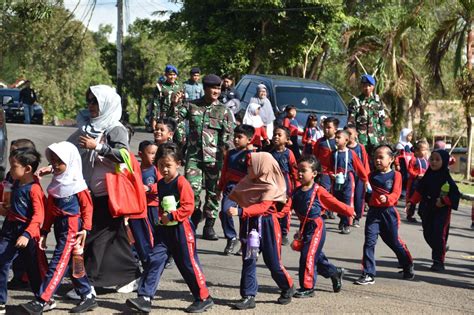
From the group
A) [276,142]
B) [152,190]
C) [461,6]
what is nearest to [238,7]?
[461,6]

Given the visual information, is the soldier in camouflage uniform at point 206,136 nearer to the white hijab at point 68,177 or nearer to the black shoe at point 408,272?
the black shoe at point 408,272

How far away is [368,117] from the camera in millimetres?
15633

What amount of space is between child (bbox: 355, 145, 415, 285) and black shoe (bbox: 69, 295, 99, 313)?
10.4ft

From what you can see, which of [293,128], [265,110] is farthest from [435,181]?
[293,128]

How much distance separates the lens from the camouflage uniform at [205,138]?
11086 millimetres

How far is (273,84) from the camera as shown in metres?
18.4

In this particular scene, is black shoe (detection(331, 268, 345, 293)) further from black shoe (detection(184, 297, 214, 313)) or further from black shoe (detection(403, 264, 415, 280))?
black shoe (detection(184, 297, 214, 313))

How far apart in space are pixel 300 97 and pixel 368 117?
298 cm

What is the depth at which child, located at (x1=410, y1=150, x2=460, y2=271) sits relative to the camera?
10.6 metres

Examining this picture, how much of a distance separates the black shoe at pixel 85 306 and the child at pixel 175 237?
0.45 meters

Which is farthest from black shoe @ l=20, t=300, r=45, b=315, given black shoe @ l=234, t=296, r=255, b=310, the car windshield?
the car windshield

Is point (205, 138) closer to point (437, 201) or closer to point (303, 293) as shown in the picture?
point (437, 201)

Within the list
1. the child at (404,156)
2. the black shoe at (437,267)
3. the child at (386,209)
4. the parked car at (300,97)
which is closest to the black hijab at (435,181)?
the black shoe at (437,267)

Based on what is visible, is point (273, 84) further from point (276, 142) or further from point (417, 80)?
point (417, 80)
